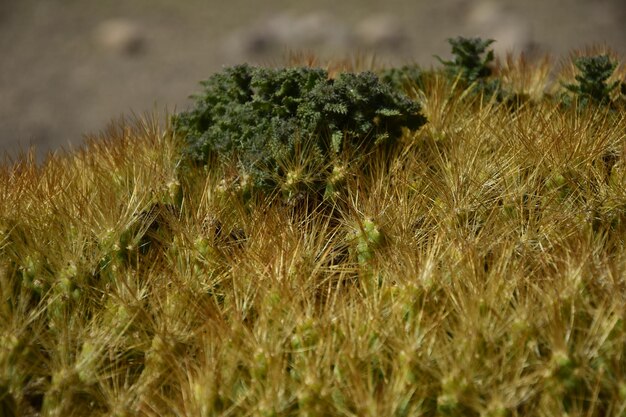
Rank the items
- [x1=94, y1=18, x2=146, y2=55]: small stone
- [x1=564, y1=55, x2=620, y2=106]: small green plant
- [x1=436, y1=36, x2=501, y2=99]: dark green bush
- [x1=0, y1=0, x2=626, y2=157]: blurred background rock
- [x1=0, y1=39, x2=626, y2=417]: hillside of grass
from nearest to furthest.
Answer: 1. [x1=0, y1=39, x2=626, y2=417]: hillside of grass
2. [x1=564, y1=55, x2=620, y2=106]: small green plant
3. [x1=436, y1=36, x2=501, y2=99]: dark green bush
4. [x1=0, y1=0, x2=626, y2=157]: blurred background rock
5. [x1=94, y1=18, x2=146, y2=55]: small stone

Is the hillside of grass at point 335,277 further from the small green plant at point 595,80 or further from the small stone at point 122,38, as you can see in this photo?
the small stone at point 122,38

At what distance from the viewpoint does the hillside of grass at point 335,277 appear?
204cm

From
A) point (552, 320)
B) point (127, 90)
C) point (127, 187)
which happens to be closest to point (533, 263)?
point (552, 320)

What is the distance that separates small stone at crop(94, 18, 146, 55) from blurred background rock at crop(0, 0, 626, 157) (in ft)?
0.04

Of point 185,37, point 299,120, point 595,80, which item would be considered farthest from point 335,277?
point 185,37

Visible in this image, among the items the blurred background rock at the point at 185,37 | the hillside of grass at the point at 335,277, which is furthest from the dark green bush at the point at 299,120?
the blurred background rock at the point at 185,37

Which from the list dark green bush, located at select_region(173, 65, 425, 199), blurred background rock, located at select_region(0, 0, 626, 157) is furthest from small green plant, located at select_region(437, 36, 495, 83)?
blurred background rock, located at select_region(0, 0, 626, 157)

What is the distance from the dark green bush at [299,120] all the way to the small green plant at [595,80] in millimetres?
705

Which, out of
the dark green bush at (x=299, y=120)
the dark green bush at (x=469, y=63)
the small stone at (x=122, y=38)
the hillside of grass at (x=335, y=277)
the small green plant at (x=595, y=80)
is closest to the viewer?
the hillside of grass at (x=335, y=277)

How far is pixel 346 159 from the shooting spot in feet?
9.33

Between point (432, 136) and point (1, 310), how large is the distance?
1641 mm

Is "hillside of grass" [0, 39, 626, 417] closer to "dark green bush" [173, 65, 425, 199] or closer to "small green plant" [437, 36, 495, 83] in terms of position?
"dark green bush" [173, 65, 425, 199]

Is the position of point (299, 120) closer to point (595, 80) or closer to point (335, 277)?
point (335, 277)

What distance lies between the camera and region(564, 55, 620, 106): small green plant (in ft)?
10.6
